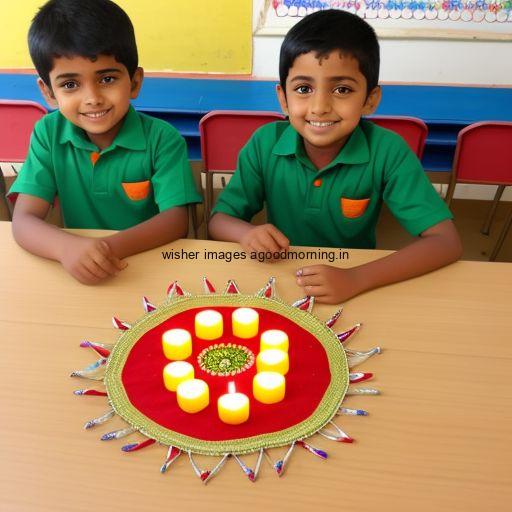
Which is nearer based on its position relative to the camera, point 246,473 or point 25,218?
point 246,473

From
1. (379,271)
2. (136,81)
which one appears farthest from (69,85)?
(379,271)

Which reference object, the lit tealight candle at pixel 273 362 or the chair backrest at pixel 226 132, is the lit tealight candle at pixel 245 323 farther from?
the chair backrest at pixel 226 132

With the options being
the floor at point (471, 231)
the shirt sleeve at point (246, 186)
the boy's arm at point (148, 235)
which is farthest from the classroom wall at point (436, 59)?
the boy's arm at point (148, 235)

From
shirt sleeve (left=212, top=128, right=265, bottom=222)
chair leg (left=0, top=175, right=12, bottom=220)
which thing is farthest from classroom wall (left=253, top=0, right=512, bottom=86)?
shirt sleeve (left=212, top=128, right=265, bottom=222)

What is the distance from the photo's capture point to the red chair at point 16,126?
172 centimetres

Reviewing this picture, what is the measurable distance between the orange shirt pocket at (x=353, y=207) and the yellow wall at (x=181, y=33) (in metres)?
1.62

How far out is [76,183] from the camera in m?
1.21

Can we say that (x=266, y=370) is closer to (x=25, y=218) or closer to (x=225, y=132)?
(x=25, y=218)

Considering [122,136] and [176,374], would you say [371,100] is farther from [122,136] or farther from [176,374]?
[176,374]

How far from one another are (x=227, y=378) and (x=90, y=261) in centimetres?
36

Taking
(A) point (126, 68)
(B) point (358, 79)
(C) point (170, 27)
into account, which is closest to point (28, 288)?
(A) point (126, 68)

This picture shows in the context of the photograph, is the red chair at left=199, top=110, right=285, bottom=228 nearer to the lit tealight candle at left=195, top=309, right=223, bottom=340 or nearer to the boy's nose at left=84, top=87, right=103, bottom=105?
the boy's nose at left=84, top=87, right=103, bottom=105

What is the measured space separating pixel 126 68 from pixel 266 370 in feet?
2.43

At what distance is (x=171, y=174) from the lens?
3.79ft
